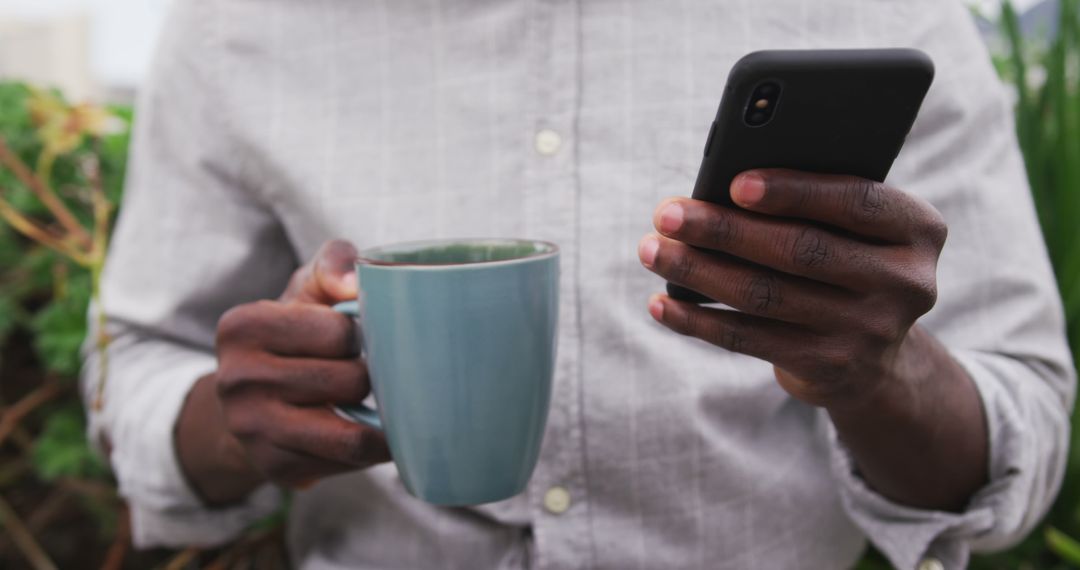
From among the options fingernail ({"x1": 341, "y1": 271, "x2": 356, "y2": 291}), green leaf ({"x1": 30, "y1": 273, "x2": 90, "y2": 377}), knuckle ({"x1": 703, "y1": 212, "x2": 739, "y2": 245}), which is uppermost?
knuckle ({"x1": 703, "y1": 212, "x2": 739, "y2": 245})

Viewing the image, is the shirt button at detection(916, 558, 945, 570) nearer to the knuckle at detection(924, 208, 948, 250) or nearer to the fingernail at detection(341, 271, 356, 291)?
the knuckle at detection(924, 208, 948, 250)

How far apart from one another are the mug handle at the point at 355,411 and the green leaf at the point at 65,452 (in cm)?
50

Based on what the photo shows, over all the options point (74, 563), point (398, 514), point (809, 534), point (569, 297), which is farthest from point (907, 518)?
point (74, 563)

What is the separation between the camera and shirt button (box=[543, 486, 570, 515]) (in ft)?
2.26

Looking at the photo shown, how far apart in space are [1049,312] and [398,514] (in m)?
0.64

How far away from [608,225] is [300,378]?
30cm

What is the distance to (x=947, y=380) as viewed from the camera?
592 mm

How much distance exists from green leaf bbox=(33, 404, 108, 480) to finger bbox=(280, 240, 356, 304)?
0.50 m

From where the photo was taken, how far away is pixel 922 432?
58cm

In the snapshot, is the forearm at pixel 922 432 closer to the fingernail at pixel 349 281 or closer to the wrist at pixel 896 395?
the wrist at pixel 896 395

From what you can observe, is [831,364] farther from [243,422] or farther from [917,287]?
[243,422]

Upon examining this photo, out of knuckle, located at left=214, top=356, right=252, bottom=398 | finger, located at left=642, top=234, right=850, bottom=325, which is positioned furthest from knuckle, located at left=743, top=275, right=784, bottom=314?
knuckle, located at left=214, top=356, right=252, bottom=398

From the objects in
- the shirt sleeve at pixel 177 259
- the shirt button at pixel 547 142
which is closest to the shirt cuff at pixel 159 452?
the shirt sleeve at pixel 177 259

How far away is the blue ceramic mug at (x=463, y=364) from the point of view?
43cm
